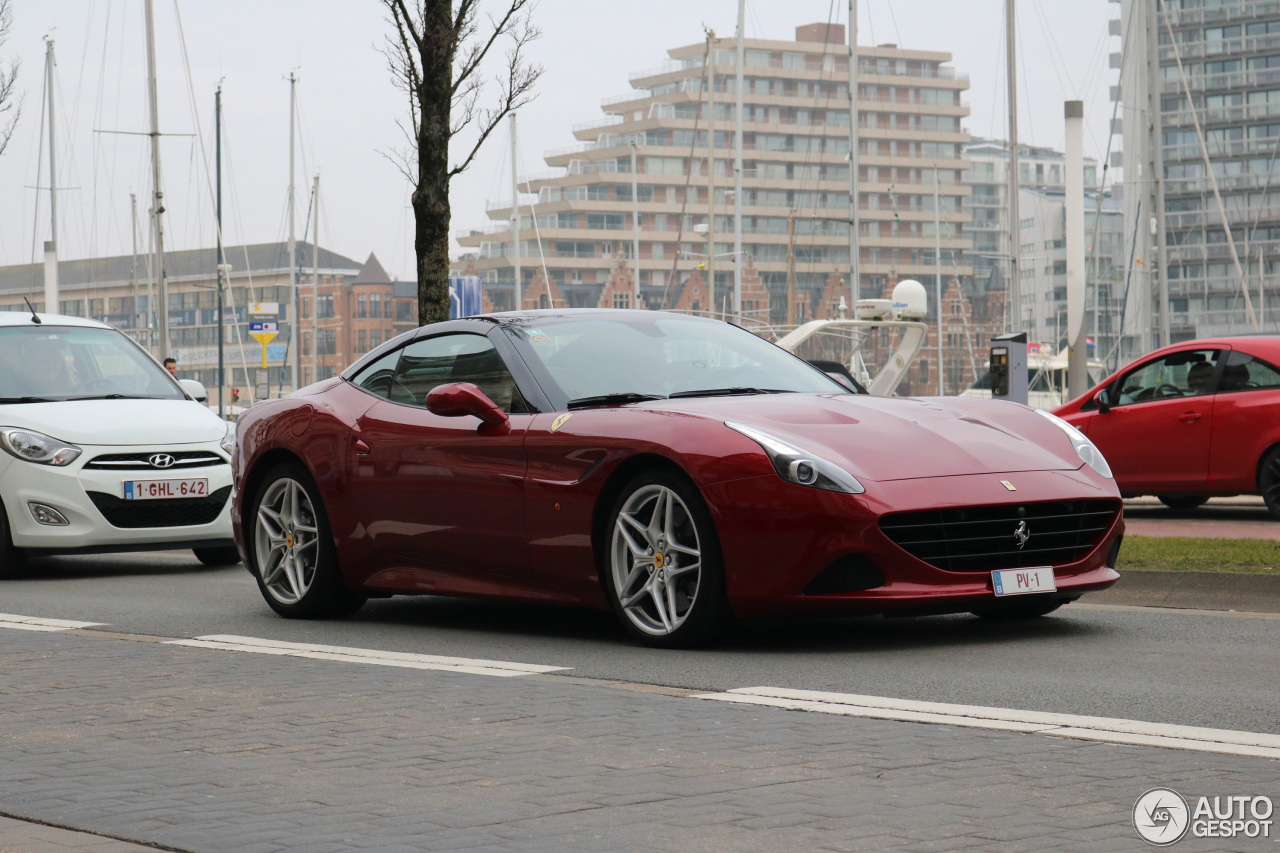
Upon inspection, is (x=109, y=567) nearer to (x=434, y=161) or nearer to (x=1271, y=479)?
(x=434, y=161)

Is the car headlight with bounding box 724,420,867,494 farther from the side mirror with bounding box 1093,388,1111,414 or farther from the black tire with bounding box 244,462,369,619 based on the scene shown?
the side mirror with bounding box 1093,388,1111,414

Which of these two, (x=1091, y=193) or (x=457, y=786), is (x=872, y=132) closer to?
(x=1091, y=193)

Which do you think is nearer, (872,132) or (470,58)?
(470,58)

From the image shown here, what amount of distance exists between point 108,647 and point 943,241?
137 metres

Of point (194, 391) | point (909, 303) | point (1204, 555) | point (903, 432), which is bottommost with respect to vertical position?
point (1204, 555)

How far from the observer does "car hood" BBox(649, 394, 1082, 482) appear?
6.86 metres

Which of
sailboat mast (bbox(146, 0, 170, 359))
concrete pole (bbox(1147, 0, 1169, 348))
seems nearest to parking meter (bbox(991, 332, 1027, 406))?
sailboat mast (bbox(146, 0, 170, 359))

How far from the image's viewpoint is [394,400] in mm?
8547

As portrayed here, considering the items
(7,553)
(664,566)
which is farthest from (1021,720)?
(7,553)

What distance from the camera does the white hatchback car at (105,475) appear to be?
11.8 m

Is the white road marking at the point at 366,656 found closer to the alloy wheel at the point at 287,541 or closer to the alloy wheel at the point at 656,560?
the alloy wheel at the point at 656,560

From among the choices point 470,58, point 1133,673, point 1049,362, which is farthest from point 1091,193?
point 1133,673

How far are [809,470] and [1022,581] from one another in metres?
1.00

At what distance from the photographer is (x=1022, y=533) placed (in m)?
6.92
